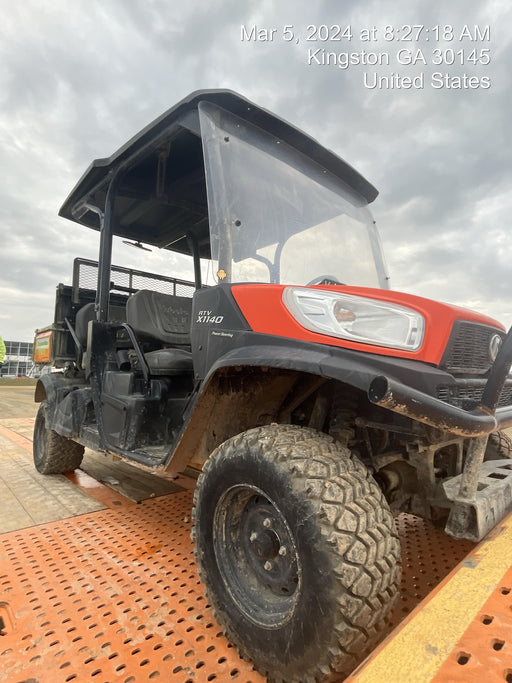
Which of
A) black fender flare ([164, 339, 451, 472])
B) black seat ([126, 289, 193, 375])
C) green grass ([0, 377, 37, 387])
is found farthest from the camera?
green grass ([0, 377, 37, 387])

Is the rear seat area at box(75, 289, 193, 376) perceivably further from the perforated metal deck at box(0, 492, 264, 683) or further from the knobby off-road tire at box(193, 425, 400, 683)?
the knobby off-road tire at box(193, 425, 400, 683)

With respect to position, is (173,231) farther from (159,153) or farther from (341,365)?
(341,365)

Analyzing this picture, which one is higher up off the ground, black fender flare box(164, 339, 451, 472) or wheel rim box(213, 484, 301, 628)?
black fender flare box(164, 339, 451, 472)

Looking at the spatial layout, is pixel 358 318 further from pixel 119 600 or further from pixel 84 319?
pixel 84 319

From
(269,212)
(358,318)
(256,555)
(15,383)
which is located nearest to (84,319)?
(269,212)

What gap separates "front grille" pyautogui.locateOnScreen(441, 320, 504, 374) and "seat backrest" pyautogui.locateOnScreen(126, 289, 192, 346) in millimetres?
2290

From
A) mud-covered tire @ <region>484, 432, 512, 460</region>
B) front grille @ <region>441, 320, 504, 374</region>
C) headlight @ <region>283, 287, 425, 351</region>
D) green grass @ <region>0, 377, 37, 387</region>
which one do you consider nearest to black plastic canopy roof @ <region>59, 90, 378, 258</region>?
headlight @ <region>283, 287, 425, 351</region>

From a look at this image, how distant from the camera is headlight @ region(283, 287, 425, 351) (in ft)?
4.40

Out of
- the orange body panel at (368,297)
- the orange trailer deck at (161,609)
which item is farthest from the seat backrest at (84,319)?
the orange body panel at (368,297)

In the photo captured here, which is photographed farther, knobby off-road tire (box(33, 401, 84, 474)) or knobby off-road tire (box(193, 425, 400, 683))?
knobby off-road tire (box(33, 401, 84, 474))

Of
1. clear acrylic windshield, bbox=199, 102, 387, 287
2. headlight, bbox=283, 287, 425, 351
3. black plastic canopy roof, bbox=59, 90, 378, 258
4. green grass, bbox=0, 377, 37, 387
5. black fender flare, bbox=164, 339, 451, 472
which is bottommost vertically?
green grass, bbox=0, 377, 37, 387

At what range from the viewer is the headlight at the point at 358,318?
1342mm

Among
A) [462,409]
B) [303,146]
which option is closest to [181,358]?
[303,146]

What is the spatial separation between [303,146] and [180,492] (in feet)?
9.81
